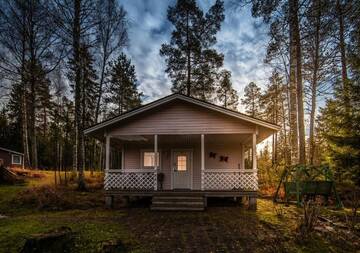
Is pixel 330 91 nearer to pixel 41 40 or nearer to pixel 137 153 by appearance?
pixel 137 153

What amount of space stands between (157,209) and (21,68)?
45.6 ft

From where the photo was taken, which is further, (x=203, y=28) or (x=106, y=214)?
(x=203, y=28)

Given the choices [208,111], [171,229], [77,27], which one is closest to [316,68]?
[208,111]

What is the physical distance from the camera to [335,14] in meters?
3.27

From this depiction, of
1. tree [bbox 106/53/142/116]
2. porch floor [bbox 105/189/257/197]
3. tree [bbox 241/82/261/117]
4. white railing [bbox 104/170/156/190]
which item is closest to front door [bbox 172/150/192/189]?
white railing [bbox 104/170/156/190]

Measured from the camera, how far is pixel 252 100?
25750 mm

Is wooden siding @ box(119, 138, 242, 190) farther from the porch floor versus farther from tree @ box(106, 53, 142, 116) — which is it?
tree @ box(106, 53, 142, 116)

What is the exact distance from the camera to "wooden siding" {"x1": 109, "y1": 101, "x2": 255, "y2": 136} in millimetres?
9516

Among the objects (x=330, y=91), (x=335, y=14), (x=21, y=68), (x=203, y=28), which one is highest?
(x=203, y=28)

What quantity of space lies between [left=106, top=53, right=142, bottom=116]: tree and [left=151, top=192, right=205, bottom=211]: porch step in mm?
14315

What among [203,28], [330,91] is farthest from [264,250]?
[203,28]

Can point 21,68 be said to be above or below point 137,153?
above

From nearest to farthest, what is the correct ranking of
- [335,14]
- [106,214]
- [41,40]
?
[335,14] < [106,214] < [41,40]

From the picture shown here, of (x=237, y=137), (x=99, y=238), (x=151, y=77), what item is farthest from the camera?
(x=151, y=77)
